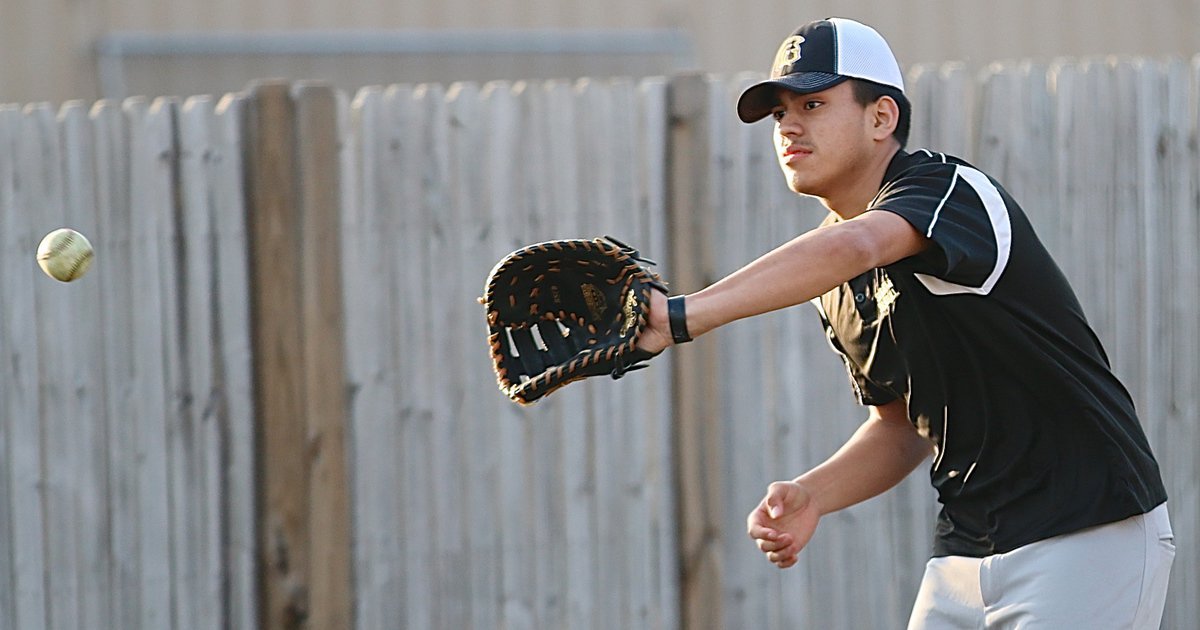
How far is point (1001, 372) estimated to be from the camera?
10.7ft

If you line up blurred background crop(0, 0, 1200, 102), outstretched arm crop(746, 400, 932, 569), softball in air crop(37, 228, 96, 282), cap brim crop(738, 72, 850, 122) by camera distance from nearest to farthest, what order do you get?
cap brim crop(738, 72, 850, 122)
outstretched arm crop(746, 400, 932, 569)
softball in air crop(37, 228, 96, 282)
blurred background crop(0, 0, 1200, 102)

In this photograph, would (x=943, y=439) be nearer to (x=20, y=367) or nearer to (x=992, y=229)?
(x=992, y=229)

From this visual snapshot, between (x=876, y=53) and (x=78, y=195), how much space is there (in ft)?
11.3

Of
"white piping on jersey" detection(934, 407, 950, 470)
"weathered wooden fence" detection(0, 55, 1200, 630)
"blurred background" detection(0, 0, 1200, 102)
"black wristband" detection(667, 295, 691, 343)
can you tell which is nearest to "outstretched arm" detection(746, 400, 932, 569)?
"white piping on jersey" detection(934, 407, 950, 470)

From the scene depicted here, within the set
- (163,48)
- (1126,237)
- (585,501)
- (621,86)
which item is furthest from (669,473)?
(163,48)

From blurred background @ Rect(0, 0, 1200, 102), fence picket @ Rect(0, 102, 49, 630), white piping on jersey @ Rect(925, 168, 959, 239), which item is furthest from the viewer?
blurred background @ Rect(0, 0, 1200, 102)

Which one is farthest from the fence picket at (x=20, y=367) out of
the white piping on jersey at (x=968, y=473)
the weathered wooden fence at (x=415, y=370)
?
the white piping on jersey at (x=968, y=473)

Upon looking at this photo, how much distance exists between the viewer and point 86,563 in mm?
5484

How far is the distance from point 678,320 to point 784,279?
225mm

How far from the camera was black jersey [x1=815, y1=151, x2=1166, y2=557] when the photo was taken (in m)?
3.07

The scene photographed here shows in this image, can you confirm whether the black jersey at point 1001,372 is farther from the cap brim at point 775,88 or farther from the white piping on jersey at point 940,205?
the cap brim at point 775,88

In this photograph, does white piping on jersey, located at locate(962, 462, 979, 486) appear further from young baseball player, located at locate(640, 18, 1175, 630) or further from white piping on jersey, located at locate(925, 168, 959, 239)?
white piping on jersey, located at locate(925, 168, 959, 239)

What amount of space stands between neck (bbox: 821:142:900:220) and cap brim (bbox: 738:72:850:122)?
0.78 feet

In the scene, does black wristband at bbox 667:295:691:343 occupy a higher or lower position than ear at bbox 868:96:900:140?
lower
